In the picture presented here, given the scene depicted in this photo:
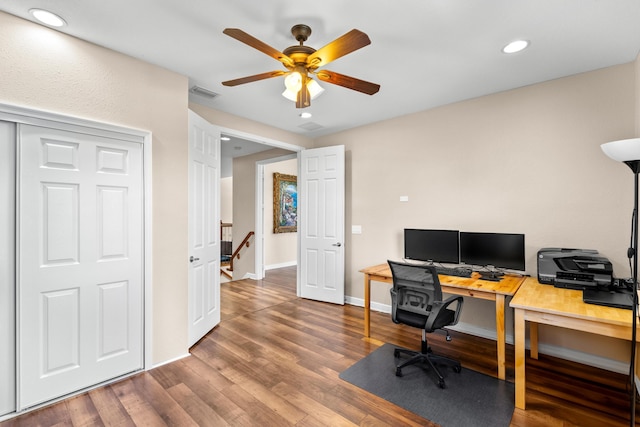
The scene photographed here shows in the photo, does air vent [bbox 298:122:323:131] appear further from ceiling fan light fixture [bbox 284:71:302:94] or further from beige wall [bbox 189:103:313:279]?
ceiling fan light fixture [bbox 284:71:302:94]

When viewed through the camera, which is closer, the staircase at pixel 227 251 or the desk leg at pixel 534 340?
the desk leg at pixel 534 340

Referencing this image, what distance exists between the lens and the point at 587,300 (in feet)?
6.52

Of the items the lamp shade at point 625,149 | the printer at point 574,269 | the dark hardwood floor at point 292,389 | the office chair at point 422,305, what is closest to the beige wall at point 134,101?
the dark hardwood floor at point 292,389

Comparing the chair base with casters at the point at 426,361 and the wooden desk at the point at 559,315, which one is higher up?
the wooden desk at the point at 559,315

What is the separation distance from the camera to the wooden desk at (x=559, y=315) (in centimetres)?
173

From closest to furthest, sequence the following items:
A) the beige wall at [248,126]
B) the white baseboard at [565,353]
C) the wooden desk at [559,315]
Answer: the wooden desk at [559,315], the white baseboard at [565,353], the beige wall at [248,126]

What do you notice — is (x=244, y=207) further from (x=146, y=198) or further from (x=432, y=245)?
(x=432, y=245)

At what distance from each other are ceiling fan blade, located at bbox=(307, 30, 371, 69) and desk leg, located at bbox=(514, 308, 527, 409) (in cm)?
205

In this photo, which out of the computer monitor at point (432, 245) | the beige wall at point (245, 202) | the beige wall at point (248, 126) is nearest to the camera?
the computer monitor at point (432, 245)

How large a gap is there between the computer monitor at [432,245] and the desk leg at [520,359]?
113cm

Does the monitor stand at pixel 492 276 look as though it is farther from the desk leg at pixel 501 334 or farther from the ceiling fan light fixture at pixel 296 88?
the ceiling fan light fixture at pixel 296 88

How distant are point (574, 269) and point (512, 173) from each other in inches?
→ 43.4

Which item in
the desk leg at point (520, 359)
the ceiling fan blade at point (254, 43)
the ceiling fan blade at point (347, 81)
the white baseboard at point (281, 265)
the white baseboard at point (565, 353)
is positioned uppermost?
the ceiling fan blade at point (254, 43)

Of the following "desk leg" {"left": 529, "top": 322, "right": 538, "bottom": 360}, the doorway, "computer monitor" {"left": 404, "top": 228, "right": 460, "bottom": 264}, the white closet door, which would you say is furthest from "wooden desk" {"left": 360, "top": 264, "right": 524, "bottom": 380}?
the doorway
